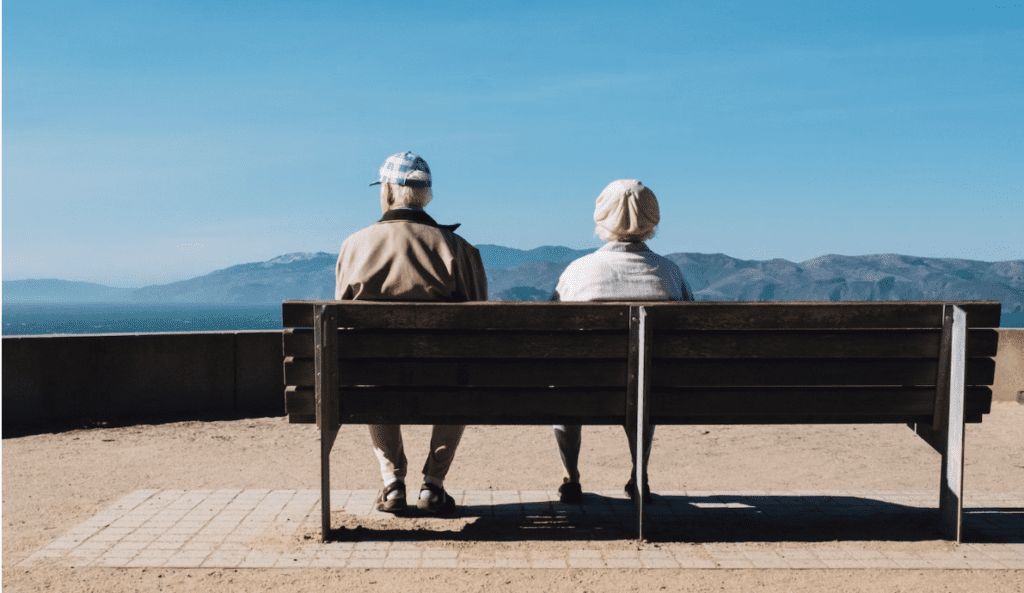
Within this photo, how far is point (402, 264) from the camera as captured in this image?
423 cm

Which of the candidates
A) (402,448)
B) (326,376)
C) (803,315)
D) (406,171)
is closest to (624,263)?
(803,315)

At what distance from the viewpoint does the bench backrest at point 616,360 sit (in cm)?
379

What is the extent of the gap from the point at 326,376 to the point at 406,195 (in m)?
1.08

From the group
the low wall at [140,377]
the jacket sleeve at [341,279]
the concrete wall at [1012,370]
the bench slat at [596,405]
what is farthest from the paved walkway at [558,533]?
the concrete wall at [1012,370]

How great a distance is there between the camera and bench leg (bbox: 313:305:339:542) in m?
3.76

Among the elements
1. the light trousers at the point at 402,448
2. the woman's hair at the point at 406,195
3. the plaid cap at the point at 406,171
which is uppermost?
the plaid cap at the point at 406,171

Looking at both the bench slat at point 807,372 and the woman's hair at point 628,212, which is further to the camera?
the woman's hair at point 628,212

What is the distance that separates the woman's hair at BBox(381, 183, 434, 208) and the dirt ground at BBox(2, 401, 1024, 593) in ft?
5.77

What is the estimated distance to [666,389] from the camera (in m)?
3.88

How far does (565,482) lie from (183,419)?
4.53m

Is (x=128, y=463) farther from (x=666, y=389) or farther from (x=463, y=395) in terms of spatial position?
(x=666, y=389)

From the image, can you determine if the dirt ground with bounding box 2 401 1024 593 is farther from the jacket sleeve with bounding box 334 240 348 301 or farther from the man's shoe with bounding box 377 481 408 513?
the jacket sleeve with bounding box 334 240 348 301

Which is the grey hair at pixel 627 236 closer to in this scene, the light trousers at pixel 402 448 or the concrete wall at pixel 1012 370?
the light trousers at pixel 402 448

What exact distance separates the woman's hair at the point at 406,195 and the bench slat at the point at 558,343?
884 mm
